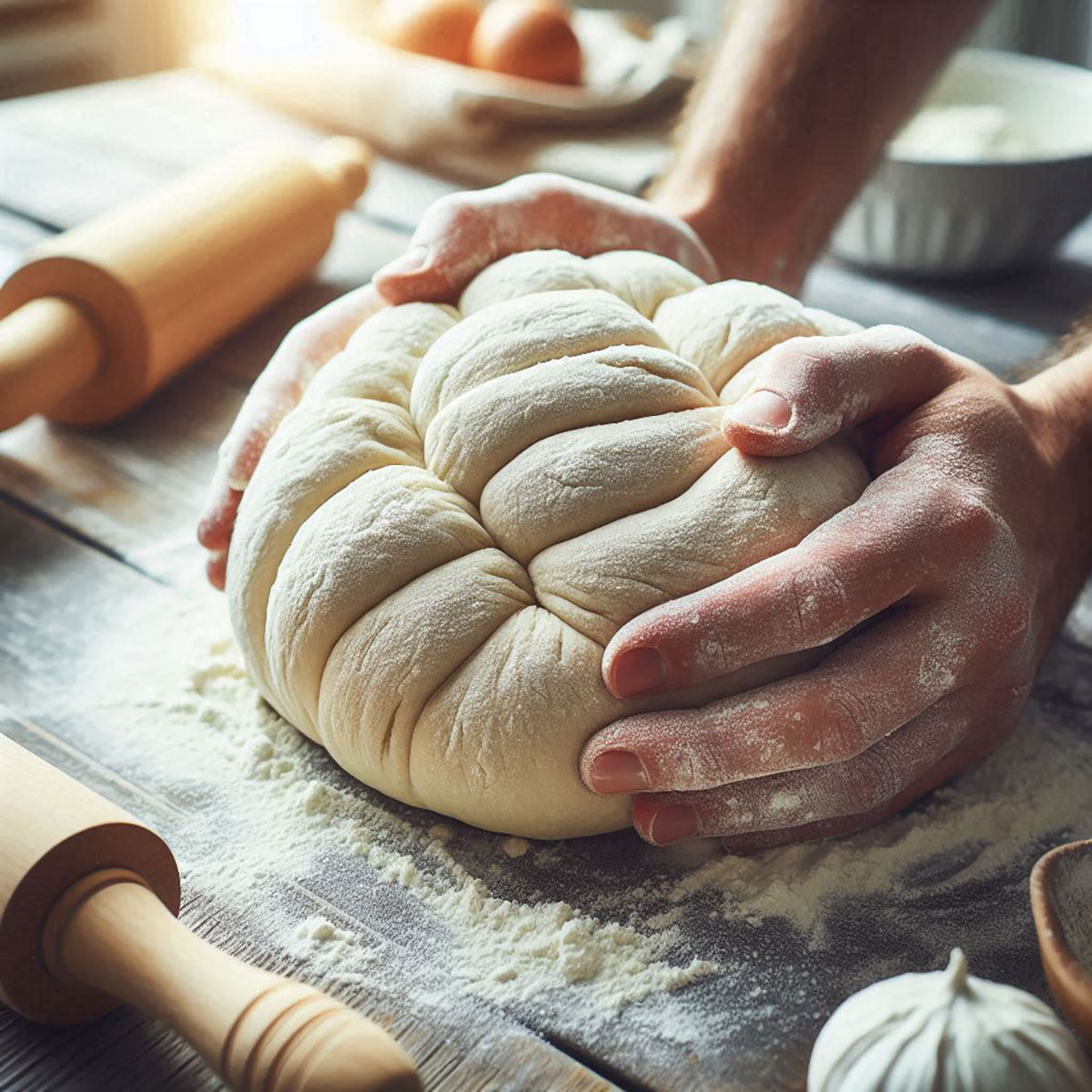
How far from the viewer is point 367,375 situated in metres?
1.28

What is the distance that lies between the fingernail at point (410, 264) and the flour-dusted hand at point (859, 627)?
1.40 feet

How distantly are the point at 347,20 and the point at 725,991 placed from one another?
9.00ft

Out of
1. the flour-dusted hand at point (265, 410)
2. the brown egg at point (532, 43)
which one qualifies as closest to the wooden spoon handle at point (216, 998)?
the flour-dusted hand at point (265, 410)

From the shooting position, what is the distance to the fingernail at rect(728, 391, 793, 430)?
1.11 meters

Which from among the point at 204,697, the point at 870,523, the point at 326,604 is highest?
the point at 870,523

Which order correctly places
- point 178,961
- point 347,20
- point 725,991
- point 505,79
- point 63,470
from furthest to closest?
1. point 347,20
2. point 505,79
3. point 63,470
4. point 725,991
5. point 178,961

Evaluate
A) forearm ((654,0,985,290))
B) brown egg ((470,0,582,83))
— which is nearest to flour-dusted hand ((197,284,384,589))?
forearm ((654,0,985,290))

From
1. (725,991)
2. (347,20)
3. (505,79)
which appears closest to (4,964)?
(725,991)

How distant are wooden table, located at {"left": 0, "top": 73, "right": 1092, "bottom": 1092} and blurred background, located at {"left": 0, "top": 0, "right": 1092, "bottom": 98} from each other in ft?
3.69

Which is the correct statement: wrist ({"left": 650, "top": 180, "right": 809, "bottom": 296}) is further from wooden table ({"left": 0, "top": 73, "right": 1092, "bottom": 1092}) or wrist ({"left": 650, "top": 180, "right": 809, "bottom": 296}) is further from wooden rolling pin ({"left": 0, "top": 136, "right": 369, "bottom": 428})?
wooden rolling pin ({"left": 0, "top": 136, "right": 369, "bottom": 428})

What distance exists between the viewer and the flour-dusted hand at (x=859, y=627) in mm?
1038

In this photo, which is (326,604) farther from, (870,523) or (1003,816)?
(1003,816)

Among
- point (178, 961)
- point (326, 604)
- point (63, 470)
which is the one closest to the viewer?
point (178, 961)

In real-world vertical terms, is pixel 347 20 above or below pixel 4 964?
above
